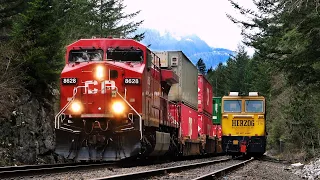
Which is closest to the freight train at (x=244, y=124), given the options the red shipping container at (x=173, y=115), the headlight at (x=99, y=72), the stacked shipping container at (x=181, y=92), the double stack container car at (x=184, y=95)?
the double stack container car at (x=184, y=95)

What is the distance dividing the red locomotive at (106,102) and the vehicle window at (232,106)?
10251 mm

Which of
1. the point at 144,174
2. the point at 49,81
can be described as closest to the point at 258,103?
the point at 49,81

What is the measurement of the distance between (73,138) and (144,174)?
3.92m

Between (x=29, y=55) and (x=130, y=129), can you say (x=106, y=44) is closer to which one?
(x=130, y=129)

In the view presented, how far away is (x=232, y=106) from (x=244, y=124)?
1178 mm

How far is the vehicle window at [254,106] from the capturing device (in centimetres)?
2461

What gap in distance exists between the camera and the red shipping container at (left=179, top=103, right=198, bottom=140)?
20.5m

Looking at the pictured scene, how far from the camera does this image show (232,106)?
2484 centimetres

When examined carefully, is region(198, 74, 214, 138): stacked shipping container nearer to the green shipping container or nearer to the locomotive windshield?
the green shipping container

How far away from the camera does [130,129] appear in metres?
13.5

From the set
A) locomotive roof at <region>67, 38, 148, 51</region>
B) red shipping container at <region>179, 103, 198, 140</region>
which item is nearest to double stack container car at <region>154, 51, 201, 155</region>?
red shipping container at <region>179, 103, 198, 140</region>

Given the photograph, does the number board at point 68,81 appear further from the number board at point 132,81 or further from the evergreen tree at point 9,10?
the evergreen tree at point 9,10

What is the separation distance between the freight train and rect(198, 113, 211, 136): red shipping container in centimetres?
134

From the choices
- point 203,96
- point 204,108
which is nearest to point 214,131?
point 204,108
